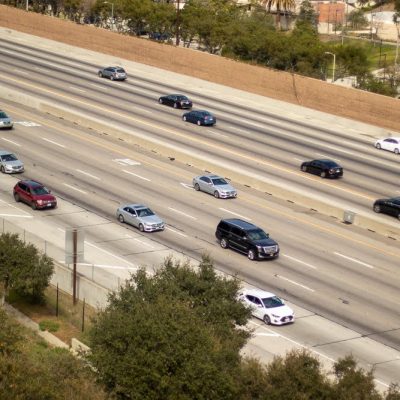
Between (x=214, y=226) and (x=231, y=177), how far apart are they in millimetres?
9309

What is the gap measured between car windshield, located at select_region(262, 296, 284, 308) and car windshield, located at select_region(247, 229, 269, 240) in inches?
310

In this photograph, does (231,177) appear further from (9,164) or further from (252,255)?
(252,255)

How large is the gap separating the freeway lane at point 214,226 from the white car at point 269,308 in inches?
Answer: 90.2

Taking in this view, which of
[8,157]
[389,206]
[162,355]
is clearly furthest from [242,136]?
[162,355]

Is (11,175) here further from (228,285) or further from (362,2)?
(362,2)

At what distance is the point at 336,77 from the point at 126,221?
4453 cm

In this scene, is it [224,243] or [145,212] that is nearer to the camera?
[224,243]

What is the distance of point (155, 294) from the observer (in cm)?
3266

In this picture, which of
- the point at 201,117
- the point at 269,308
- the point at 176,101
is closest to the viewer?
the point at 269,308

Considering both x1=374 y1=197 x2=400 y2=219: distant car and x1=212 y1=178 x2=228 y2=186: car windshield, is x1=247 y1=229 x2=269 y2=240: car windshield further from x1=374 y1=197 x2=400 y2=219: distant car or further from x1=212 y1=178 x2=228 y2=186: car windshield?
x1=374 y1=197 x2=400 y2=219: distant car

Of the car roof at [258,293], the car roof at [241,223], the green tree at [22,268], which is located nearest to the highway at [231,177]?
the car roof at [241,223]

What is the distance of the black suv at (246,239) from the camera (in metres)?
46.9

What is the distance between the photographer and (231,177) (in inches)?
2398

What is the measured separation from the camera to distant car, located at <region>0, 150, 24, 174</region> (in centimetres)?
6003
